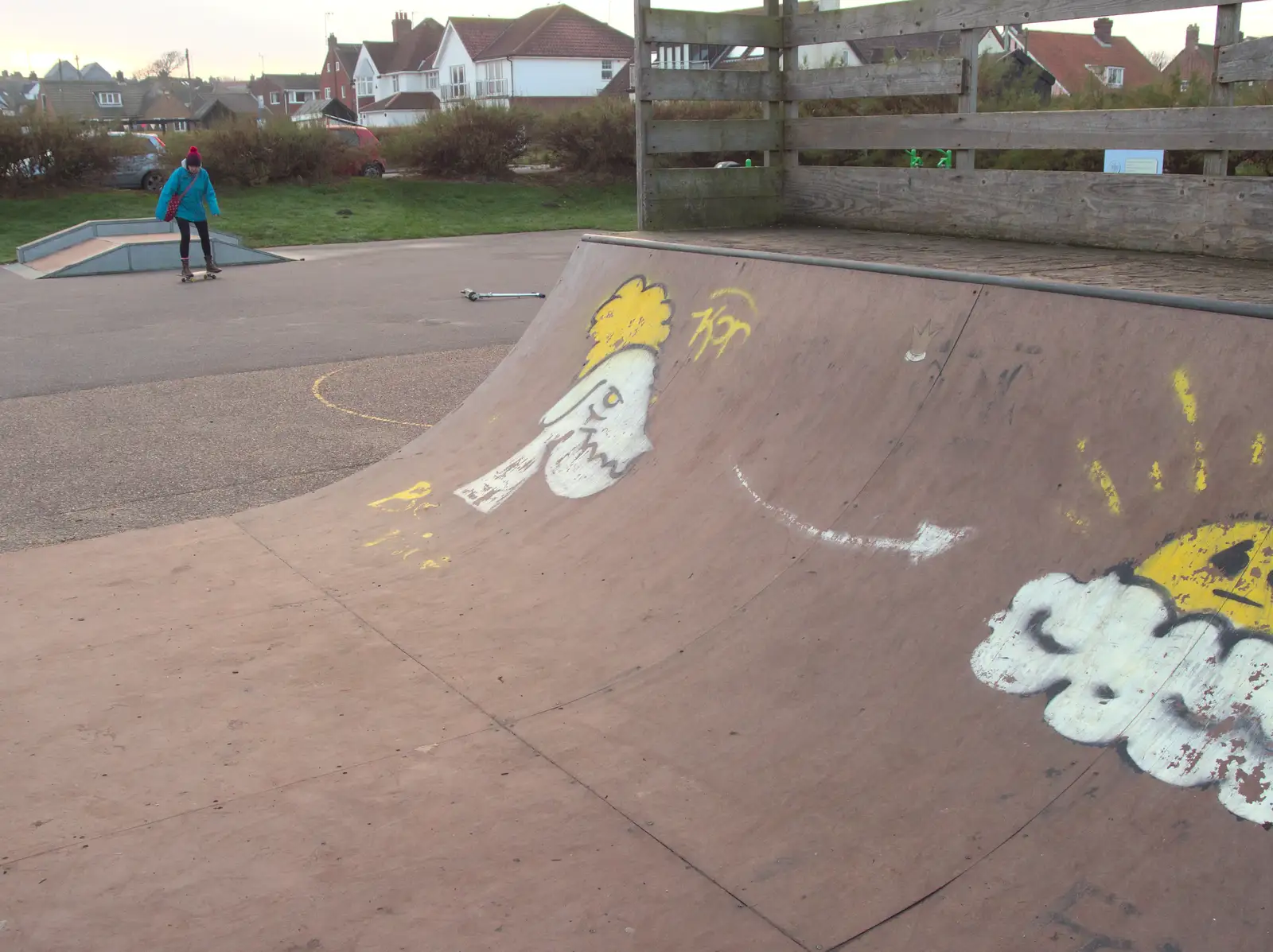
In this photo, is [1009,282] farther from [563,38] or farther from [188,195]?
[563,38]

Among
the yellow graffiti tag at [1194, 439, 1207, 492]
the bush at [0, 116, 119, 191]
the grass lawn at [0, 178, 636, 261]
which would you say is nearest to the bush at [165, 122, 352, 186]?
A: the grass lawn at [0, 178, 636, 261]

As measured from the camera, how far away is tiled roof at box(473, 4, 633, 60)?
232 ft

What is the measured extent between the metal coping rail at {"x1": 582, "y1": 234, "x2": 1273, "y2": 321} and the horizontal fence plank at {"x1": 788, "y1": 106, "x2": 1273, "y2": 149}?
1.49 meters

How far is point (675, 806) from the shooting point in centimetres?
322

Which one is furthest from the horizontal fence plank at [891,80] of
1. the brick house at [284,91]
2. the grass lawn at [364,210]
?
the brick house at [284,91]

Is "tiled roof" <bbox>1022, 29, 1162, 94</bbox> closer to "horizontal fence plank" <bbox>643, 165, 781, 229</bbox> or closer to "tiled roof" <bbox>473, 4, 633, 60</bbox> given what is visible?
"horizontal fence plank" <bbox>643, 165, 781, 229</bbox>

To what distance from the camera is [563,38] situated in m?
71.2

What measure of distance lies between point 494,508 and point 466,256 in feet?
52.4

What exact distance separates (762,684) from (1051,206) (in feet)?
11.3

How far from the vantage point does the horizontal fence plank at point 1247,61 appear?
473 cm

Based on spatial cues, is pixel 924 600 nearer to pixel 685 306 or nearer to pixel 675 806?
pixel 675 806

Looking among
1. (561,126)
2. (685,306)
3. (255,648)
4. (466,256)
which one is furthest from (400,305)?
(561,126)

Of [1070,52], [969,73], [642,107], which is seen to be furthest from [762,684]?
[1070,52]

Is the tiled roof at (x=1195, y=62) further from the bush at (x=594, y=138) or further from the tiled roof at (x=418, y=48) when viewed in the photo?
the tiled roof at (x=418, y=48)
